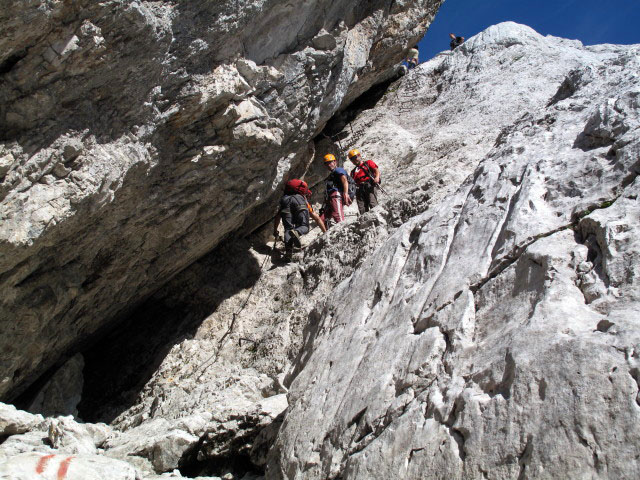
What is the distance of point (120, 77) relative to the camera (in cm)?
852

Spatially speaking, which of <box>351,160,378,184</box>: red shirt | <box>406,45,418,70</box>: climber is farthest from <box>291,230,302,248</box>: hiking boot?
<box>406,45,418,70</box>: climber

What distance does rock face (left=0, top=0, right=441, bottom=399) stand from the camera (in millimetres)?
7613

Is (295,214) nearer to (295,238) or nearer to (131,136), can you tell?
(295,238)

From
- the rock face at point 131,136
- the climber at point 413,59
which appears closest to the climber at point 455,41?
the climber at point 413,59

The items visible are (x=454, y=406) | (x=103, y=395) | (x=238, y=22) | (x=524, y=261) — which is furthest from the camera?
(x=103, y=395)

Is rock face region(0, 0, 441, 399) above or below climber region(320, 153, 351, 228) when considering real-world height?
below

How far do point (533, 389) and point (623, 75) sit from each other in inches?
217

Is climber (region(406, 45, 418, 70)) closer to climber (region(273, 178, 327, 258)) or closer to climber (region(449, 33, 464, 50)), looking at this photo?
climber (region(449, 33, 464, 50))

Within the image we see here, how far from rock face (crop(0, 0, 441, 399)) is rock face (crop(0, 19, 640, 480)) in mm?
2012

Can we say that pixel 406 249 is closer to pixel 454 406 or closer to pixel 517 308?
pixel 517 308

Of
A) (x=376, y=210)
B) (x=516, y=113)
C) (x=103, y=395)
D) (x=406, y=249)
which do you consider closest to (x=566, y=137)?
(x=406, y=249)

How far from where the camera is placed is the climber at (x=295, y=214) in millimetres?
12250

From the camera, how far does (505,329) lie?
15.0 feet

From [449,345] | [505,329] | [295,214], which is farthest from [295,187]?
[505,329]
